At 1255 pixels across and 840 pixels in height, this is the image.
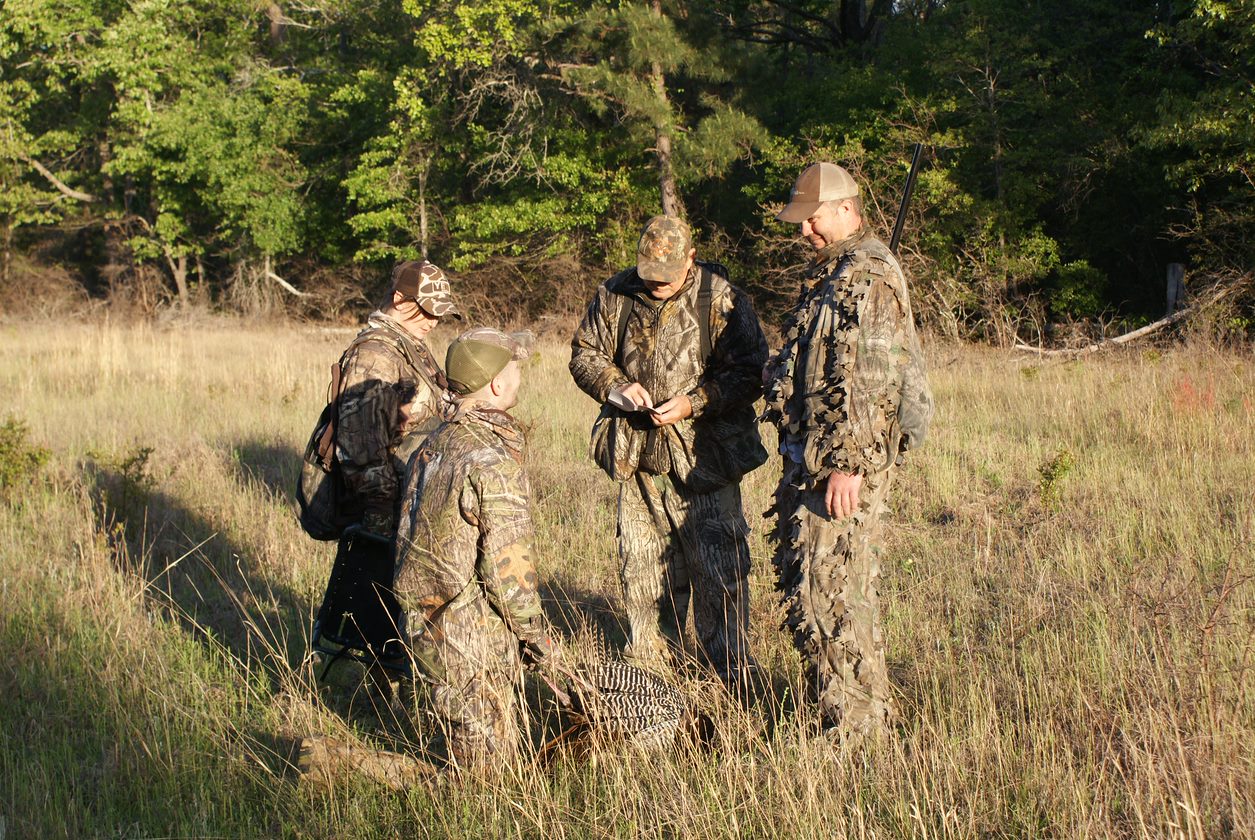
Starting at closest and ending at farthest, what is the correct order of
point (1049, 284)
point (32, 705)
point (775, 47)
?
point (32, 705)
point (1049, 284)
point (775, 47)

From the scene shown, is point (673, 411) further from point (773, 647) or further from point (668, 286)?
point (773, 647)

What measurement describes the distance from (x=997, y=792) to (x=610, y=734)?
48.5 inches

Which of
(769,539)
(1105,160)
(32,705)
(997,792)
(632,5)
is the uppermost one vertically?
(632,5)

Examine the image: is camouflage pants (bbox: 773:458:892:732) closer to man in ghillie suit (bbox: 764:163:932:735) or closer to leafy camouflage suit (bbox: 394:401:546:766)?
man in ghillie suit (bbox: 764:163:932:735)

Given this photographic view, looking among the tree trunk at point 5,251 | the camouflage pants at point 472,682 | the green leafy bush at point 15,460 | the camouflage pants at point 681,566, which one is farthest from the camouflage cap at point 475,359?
the tree trunk at point 5,251

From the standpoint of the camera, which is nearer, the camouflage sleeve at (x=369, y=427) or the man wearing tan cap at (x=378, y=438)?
the man wearing tan cap at (x=378, y=438)

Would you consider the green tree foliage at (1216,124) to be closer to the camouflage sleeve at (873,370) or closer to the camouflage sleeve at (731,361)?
the camouflage sleeve at (731,361)

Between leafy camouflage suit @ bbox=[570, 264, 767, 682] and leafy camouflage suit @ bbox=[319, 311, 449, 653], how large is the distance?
Result: 0.76m

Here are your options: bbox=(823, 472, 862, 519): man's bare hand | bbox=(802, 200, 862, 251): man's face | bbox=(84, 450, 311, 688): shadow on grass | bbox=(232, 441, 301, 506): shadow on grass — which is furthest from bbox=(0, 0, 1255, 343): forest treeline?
bbox=(823, 472, 862, 519): man's bare hand

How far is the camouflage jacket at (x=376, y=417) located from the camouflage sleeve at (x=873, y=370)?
6.15 ft

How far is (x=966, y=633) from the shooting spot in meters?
4.93

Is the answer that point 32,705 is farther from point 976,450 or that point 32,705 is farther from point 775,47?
point 775,47

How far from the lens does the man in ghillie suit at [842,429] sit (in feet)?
12.4

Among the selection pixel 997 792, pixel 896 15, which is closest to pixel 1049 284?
pixel 896 15
